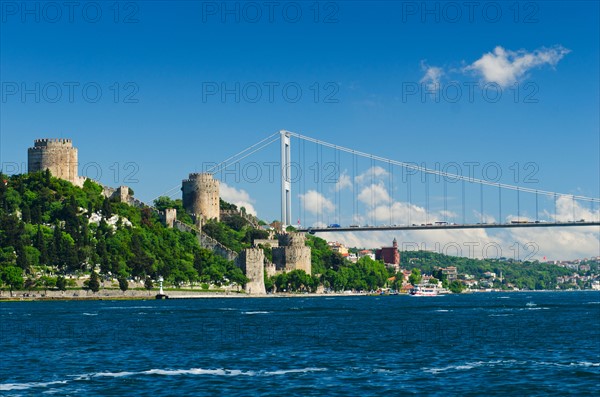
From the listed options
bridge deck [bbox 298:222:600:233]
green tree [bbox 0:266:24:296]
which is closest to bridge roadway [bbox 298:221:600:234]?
bridge deck [bbox 298:222:600:233]

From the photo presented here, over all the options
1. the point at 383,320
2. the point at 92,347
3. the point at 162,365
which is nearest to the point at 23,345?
the point at 92,347

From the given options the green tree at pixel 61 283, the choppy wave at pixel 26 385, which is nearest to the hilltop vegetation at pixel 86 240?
the green tree at pixel 61 283

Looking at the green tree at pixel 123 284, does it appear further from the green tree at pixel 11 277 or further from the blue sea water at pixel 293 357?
the blue sea water at pixel 293 357

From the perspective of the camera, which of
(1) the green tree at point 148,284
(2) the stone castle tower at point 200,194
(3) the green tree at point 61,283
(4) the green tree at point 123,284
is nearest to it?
(3) the green tree at point 61,283

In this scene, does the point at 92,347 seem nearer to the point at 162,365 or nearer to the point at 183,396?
the point at 162,365

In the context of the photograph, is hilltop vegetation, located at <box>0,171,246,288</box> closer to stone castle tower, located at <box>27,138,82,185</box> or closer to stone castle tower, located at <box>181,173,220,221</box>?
stone castle tower, located at <box>27,138,82,185</box>

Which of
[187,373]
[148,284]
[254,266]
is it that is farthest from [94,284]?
[187,373]

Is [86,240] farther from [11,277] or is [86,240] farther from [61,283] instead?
[11,277]
